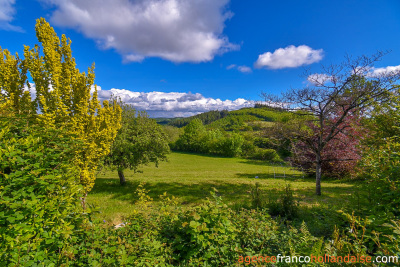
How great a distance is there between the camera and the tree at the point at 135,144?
467 inches

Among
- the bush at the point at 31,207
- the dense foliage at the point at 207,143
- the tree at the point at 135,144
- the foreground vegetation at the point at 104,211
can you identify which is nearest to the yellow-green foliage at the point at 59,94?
the foreground vegetation at the point at 104,211

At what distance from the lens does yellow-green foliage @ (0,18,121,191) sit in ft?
15.9

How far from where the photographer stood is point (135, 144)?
1205 cm

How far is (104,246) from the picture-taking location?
8.79ft

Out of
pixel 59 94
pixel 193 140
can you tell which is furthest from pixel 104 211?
pixel 193 140

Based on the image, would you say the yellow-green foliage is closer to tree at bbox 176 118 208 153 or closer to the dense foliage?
the dense foliage

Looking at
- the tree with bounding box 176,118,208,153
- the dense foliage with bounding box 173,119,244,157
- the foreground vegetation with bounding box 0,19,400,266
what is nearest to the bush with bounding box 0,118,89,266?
the foreground vegetation with bounding box 0,19,400,266

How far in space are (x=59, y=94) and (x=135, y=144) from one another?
749 centimetres

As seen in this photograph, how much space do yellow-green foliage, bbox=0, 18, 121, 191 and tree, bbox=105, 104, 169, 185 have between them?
19.9ft

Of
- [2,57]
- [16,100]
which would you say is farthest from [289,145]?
[2,57]

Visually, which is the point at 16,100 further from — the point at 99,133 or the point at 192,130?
the point at 192,130

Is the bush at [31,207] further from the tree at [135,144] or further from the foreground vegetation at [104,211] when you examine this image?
the tree at [135,144]

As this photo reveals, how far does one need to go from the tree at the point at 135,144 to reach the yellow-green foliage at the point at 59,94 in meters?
6.06

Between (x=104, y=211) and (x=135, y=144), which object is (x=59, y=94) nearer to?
(x=104, y=211)
